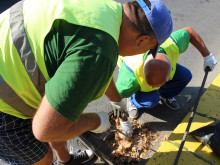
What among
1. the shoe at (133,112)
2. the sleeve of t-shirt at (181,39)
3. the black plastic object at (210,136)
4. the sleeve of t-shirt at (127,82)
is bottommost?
the shoe at (133,112)

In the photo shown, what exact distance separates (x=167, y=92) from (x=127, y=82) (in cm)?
74

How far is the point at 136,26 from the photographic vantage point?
49.8 inches

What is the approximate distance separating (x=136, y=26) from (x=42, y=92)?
77 cm

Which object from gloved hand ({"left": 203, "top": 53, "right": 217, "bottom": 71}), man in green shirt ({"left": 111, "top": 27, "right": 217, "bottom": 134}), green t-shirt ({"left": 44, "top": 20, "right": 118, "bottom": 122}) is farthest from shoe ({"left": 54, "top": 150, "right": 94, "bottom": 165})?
gloved hand ({"left": 203, "top": 53, "right": 217, "bottom": 71})

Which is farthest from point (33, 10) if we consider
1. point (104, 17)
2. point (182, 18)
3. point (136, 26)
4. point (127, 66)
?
point (182, 18)

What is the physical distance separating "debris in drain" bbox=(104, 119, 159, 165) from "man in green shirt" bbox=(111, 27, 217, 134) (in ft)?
0.49

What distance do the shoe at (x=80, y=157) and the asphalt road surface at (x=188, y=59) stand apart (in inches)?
3.9

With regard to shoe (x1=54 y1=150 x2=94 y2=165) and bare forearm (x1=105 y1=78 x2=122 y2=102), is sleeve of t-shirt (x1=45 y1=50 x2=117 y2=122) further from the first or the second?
shoe (x1=54 y1=150 x2=94 y2=165)

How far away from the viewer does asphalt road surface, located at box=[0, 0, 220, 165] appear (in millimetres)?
2781

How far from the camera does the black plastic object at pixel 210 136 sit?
2.00m

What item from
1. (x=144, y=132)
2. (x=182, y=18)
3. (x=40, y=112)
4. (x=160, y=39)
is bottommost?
(x=144, y=132)

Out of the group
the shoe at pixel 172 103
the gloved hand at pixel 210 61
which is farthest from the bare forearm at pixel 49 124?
the gloved hand at pixel 210 61

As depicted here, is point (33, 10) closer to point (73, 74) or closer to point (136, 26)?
point (73, 74)

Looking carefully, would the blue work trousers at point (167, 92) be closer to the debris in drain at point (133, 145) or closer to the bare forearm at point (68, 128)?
the debris in drain at point (133, 145)
